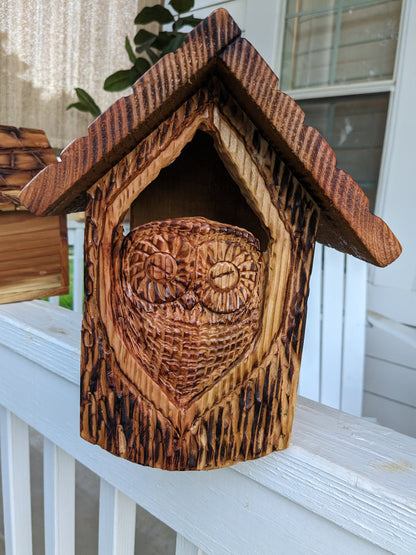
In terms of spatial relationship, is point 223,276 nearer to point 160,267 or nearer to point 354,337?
point 160,267

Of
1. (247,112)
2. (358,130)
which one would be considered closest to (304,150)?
(247,112)

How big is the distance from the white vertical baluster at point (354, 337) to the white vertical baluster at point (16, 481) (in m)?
1.05

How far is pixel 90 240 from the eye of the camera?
387 mm

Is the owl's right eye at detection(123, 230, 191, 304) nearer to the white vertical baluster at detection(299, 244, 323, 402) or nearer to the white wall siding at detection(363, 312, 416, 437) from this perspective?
the white vertical baluster at detection(299, 244, 323, 402)

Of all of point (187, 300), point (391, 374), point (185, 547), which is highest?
point (187, 300)

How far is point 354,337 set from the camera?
4.72ft

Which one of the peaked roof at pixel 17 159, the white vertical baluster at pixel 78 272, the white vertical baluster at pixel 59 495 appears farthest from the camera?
the white vertical baluster at pixel 78 272

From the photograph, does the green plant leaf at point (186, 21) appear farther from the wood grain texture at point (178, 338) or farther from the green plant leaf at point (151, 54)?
the wood grain texture at point (178, 338)

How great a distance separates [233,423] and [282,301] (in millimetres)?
127

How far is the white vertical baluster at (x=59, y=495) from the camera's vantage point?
66cm

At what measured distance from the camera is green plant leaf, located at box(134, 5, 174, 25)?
1.53m

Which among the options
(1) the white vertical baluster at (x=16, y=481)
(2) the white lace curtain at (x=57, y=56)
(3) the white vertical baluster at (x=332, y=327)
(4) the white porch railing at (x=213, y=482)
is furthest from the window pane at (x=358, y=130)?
(1) the white vertical baluster at (x=16, y=481)

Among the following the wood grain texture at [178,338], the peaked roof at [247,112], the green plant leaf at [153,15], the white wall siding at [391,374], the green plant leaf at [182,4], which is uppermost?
the green plant leaf at [182,4]

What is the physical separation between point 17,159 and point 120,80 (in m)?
0.78
